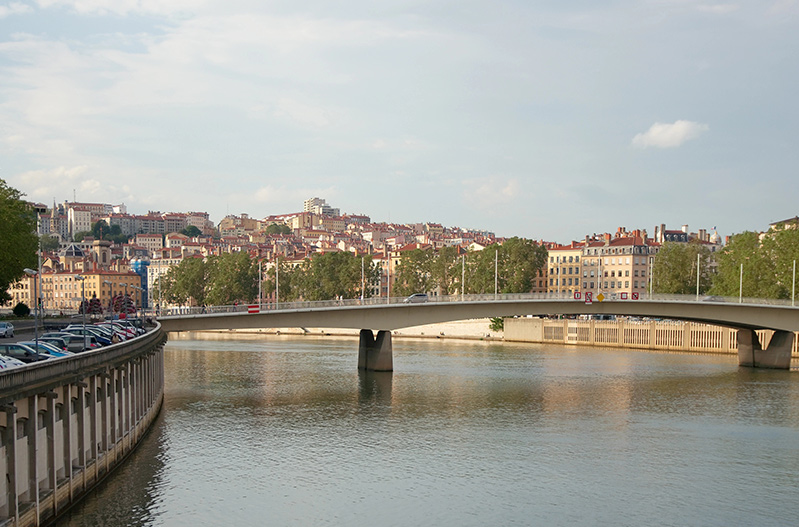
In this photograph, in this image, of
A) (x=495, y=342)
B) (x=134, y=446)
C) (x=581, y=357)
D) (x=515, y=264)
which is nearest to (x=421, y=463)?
(x=134, y=446)

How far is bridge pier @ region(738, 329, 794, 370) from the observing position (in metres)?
68.3

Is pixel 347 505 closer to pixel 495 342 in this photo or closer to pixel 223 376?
pixel 223 376

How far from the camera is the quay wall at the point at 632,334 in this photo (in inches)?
3383

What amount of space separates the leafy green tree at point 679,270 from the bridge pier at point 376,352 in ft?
159

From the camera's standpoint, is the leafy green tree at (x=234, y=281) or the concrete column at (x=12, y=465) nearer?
the concrete column at (x=12, y=465)

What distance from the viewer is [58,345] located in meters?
36.4

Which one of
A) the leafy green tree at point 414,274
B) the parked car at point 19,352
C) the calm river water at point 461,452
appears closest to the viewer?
the calm river water at point 461,452

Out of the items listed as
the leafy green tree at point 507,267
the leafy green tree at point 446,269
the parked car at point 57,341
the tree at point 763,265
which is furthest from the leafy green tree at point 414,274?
the parked car at point 57,341

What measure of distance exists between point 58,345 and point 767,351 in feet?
170

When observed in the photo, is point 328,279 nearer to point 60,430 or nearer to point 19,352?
point 19,352

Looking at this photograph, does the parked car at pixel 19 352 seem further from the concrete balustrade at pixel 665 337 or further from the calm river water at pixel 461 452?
the concrete balustrade at pixel 665 337

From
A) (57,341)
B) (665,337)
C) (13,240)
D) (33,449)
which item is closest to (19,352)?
(57,341)

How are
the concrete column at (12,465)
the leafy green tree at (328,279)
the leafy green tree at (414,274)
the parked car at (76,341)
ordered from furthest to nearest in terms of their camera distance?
the leafy green tree at (328,279), the leafy green tree at (414,274), the parked car at (76,341), the concrete column at (12,465)

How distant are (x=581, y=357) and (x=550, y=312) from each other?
17.4 metres
